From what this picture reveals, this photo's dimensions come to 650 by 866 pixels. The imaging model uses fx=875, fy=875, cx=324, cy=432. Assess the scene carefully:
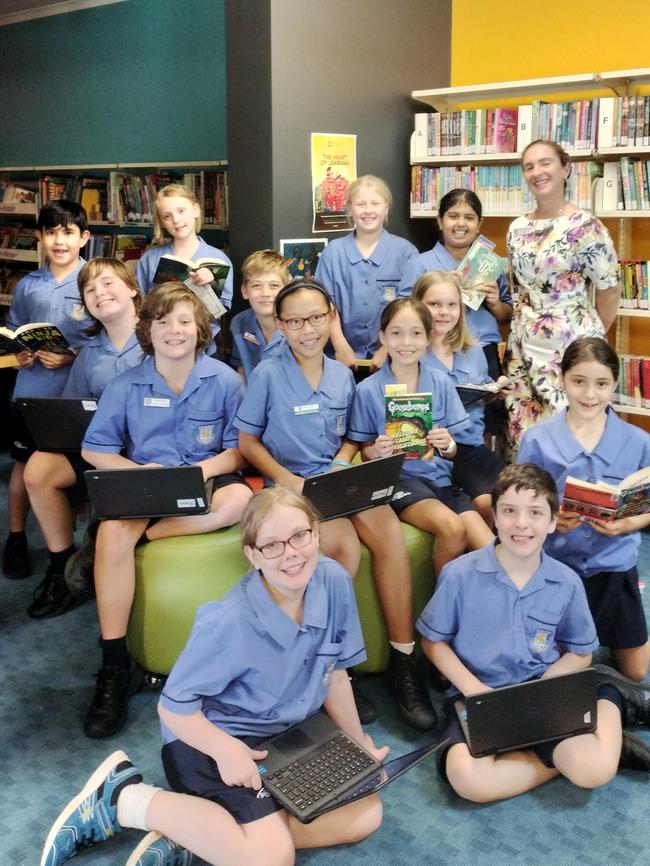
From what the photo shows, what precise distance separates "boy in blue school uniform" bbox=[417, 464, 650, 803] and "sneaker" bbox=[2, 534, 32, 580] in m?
1.96

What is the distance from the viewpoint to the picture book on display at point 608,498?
2363 millimetres

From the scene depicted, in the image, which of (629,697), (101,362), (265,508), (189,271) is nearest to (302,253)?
(189,271)

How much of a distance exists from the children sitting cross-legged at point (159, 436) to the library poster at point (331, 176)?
1.48 metres

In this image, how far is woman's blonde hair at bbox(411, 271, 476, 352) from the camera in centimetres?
322

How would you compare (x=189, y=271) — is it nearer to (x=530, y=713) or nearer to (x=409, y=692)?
(x=409, y=692)

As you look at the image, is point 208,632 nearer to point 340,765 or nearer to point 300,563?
point 300,563

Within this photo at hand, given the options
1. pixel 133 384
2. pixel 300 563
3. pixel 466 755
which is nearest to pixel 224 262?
pixel 133 384

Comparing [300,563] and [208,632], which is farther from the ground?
[300,563]

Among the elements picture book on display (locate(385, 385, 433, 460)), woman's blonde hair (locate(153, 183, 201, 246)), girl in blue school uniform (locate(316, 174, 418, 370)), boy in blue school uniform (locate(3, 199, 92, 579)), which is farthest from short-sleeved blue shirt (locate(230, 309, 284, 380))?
picture book on display (locate(385, 385, 433, 460))

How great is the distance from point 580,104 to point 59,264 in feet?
8.35

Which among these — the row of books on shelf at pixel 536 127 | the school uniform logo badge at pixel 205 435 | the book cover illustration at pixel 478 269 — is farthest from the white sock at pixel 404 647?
the row of books on shelf at pixel 536 127

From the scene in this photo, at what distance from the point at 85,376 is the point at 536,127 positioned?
2577 mm

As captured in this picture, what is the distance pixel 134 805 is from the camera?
2045 millimetres

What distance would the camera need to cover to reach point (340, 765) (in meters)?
2.04
